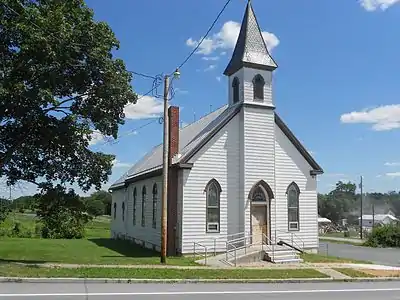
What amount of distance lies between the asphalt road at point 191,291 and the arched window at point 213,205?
966cm

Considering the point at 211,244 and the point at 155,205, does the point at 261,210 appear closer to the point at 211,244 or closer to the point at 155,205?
the point at 211,244

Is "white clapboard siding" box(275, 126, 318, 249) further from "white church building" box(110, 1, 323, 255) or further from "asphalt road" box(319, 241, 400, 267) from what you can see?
"asphalt road" box(319, 241, 400, 267)

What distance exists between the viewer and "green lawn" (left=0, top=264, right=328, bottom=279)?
596 inches

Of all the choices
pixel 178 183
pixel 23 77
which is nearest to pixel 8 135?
pixel 23 77

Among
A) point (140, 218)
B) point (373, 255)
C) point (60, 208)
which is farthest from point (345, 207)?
point (60, 208)

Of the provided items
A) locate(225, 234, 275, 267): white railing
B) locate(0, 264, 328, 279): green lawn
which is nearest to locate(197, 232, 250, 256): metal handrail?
locate(225, 234, 275, 267): white railing

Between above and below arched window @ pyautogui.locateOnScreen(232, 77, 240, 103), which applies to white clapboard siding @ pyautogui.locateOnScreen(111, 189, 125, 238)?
below

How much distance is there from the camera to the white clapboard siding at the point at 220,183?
24938 mm

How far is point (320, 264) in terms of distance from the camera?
74.5 ft

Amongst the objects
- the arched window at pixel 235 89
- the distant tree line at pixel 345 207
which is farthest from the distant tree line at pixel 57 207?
the distant tree line at pixel 345 207

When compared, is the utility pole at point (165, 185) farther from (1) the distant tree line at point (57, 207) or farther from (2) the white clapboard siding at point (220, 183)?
(2) the white clapboard siding at point (220, 183)

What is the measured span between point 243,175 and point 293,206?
4178mm

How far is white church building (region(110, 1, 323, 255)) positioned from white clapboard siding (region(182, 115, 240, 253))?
0.05m

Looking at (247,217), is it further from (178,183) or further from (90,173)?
(90,173)
